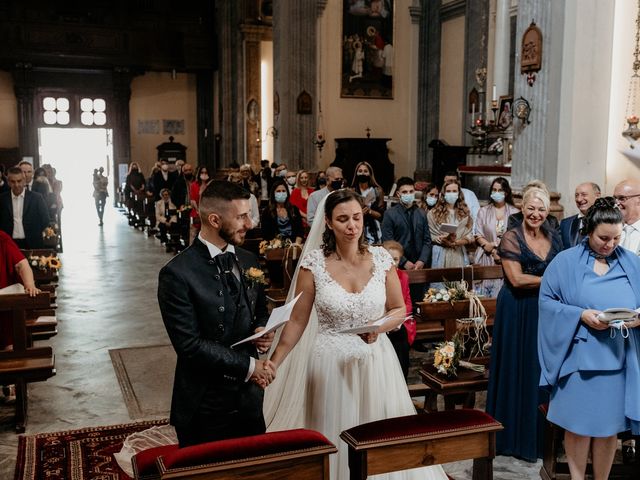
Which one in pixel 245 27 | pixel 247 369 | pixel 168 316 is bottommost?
pixel 247 369

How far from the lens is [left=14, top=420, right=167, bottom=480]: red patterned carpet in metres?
4.89

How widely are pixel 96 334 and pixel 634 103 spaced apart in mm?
6496

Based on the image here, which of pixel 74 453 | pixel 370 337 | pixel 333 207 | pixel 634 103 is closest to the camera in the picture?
pixel 370 337

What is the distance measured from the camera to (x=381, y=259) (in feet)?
13.5

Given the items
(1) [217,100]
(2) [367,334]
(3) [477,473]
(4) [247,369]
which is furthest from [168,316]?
(1) [217,100]

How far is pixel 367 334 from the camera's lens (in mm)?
3807

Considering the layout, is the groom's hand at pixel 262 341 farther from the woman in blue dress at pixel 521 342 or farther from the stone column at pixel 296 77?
the stone column at pixel 296 77

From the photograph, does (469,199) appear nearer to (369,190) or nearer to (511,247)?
(369,190)

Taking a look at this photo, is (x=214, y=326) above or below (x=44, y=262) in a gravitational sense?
above

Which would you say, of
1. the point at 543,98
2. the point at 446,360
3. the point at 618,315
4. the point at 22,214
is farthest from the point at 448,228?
the point at 22,214

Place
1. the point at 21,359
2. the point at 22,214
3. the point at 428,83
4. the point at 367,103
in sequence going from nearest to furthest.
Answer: the point at 21,359 < the point at 22,214 < the point at 367,103 < the point at 428,83

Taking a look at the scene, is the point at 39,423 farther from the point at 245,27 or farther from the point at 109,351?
the point at 245,27

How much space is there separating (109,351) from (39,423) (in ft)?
6.78

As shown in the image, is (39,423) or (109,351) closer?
(39,423)
